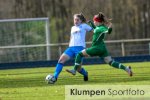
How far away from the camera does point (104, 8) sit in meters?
58.5

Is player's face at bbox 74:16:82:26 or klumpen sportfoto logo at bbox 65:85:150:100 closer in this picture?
klumpen sportfoto logo at bbox 65:85:150:100

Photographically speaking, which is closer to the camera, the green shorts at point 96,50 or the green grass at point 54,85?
the green grass at point 54,85

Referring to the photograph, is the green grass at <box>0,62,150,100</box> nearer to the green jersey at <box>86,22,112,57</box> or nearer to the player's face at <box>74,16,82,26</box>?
the green jersey at <box>86,22,112,57</box>

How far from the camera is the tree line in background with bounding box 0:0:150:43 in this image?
58719 millimetres

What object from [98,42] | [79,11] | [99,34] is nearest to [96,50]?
[98,42]

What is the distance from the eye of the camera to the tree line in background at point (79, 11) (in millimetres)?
58719

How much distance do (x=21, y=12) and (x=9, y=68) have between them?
1199 inches

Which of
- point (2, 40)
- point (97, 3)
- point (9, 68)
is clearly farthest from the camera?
point (97, 3)

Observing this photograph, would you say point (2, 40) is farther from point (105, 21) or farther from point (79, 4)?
point (79, 4)

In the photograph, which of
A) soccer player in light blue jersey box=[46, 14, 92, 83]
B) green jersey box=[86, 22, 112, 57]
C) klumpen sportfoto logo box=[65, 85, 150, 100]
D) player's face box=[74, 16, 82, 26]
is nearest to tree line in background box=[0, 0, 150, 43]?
soccer player in light blue jersey box=[46, 14, 92, 83]

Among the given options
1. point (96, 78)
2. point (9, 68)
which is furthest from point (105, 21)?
point (9, 68)

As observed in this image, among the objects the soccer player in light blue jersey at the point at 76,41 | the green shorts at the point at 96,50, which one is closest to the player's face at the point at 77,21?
the soccer player in light blue jersey at the point at 76,41

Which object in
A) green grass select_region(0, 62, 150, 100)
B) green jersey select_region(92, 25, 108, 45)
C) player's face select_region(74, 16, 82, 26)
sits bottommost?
green grass select_region(0, 62, 150, 100)

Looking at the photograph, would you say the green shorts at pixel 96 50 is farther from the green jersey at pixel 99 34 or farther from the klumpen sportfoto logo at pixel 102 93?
the klumpen sportfoto logo at pixel 102 93
